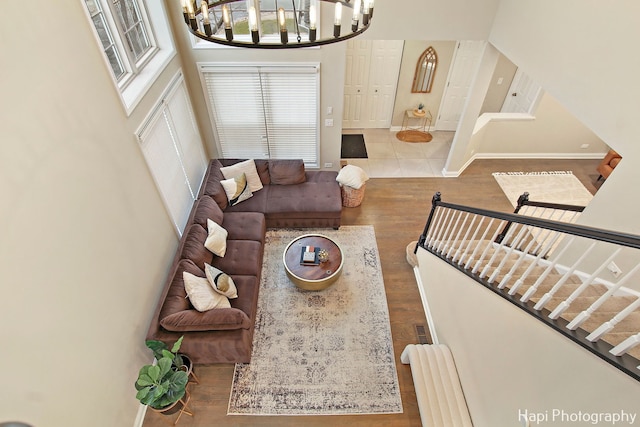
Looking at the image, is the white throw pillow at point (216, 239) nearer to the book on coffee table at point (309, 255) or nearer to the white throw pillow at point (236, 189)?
the white throw pillow at point (236, 189)

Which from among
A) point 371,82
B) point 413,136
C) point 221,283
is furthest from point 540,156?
point 221,283

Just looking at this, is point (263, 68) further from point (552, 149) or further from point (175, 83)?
point (552, 149)

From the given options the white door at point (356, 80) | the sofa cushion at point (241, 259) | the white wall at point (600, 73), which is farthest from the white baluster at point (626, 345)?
the white door at point (356, 80)

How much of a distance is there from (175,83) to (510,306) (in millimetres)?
4528

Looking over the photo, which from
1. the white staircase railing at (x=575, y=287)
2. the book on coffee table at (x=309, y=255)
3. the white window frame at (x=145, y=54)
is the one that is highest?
the white window frame at (x=145, y=54)

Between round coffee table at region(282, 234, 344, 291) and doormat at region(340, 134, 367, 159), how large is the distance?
2.85m

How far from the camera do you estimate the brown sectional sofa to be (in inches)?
135

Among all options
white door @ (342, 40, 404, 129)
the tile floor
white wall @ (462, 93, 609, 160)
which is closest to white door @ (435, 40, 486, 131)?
the tile floor

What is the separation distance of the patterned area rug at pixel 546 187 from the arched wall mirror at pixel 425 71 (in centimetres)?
228

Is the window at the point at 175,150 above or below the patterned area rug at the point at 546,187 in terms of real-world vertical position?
above

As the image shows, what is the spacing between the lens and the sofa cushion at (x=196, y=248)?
4023 mm

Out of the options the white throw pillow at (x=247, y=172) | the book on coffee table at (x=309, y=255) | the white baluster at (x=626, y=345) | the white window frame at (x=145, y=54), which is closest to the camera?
the white baluster at (x=626, y=345)

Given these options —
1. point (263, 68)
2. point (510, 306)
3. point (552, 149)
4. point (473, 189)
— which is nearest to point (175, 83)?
point (263, 68)

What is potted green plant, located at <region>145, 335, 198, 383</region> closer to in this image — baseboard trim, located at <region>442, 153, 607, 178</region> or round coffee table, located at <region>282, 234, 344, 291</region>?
round coffee table, located at <region>282, 234, 344, 291</region>
